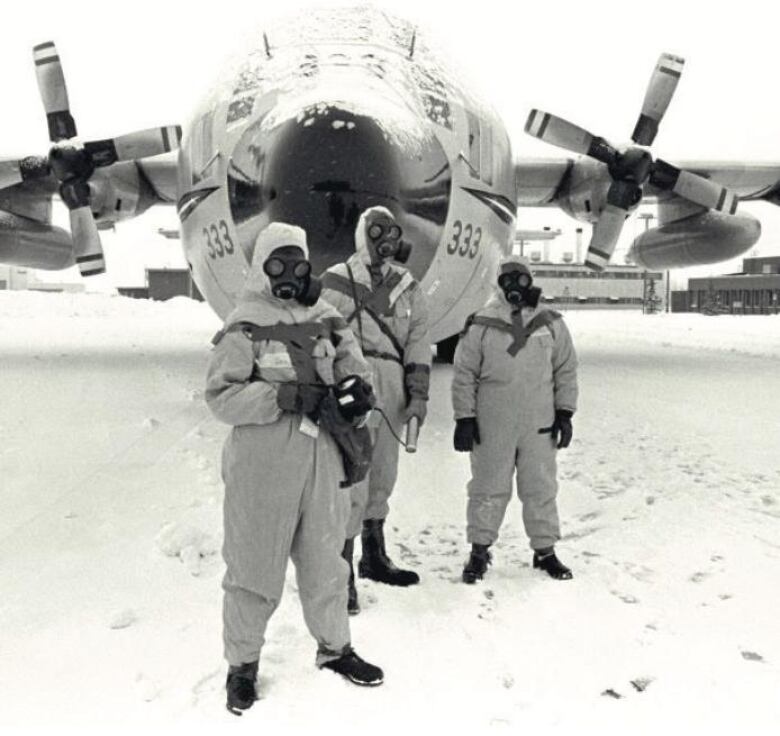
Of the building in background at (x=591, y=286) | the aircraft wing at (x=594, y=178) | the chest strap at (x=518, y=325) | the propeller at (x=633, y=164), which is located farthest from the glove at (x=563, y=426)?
the building in background at (x=591, y=286)

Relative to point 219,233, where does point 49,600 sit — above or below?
below

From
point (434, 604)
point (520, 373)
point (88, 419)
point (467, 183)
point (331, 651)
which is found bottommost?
point (88, 419)

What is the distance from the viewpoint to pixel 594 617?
394cm

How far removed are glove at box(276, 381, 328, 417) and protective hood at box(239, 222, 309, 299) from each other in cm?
43

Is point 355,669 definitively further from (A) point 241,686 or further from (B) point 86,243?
(B) point 86,243

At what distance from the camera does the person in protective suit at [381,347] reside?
4.49m

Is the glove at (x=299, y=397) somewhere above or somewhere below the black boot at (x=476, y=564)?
above

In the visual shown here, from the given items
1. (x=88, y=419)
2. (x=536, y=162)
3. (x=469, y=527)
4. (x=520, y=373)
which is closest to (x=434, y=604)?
(x=469, y=527)

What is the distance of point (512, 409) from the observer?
462 cm

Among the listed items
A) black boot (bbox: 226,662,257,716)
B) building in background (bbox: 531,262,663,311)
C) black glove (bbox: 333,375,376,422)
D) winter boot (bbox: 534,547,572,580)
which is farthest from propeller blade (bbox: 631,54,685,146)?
building in background (bbox: 531,262,663,311)

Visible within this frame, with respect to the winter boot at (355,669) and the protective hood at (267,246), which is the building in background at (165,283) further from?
the winter boot at (355,669)

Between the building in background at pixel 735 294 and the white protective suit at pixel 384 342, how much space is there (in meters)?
48.9

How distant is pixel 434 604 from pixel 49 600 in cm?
187

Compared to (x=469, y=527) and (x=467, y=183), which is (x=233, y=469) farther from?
(x=467, y=183)
